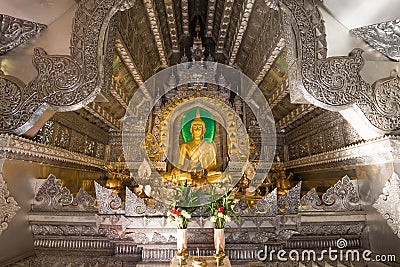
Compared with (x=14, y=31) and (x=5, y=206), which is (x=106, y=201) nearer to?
(x=5, y=206)

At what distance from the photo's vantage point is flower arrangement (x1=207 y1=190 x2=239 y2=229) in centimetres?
251

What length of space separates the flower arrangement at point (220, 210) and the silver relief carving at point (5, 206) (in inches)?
75.2

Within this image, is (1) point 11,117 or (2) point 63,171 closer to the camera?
(1) point 11,117

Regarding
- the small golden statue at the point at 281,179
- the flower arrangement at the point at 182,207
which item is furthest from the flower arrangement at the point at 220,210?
the small golden statue at the point at 281,179

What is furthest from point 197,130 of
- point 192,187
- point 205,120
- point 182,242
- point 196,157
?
point 182,242

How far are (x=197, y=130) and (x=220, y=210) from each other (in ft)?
12.0

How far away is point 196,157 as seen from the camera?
5.78m

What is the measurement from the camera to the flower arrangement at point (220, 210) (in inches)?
98.8

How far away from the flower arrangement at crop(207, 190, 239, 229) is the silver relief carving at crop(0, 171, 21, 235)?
6.27 feet

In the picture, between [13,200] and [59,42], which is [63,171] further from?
[59,42]

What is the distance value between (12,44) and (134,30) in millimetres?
2369

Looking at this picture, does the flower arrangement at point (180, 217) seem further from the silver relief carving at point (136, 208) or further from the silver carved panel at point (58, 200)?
the silver carved panel at point (58, 200)

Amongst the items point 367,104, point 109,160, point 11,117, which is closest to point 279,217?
point 367,104

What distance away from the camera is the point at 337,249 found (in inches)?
119
